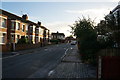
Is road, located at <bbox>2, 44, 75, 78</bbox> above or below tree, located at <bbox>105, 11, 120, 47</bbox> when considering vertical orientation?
below

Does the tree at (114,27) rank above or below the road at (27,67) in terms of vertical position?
above

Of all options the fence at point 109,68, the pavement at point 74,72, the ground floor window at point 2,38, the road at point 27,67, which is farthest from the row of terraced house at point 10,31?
the fence at point 109,68

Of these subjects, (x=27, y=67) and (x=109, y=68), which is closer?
(x=109, y=68)

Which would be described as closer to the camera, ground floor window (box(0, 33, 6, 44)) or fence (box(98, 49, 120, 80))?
fence (box(98, 49, 120, 80))

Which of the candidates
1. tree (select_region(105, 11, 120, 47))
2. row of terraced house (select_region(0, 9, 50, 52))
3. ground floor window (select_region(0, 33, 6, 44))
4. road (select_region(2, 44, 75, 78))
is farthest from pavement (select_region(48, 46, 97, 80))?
ground floor window (select_region(0, 33, 6, 44))

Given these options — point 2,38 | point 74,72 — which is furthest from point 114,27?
point 2,38

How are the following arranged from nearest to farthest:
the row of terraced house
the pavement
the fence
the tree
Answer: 1. the fence
2. the pavement
3. the tree
4. the row of terraced house

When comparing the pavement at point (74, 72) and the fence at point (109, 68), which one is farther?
the pavement at point (74, 72)

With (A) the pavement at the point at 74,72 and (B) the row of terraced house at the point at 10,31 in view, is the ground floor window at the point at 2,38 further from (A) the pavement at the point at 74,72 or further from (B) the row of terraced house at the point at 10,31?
(A) the pavement at the point at 74,72

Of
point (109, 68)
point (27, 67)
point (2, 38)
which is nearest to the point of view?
point (109, 68)

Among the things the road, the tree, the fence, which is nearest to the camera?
the fence

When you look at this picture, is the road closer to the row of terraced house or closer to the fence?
the fence

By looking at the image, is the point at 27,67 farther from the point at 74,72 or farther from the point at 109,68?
the point at 109,68

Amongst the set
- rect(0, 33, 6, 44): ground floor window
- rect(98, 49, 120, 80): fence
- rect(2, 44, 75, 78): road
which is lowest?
rect(2, 44, 75, 78): road
